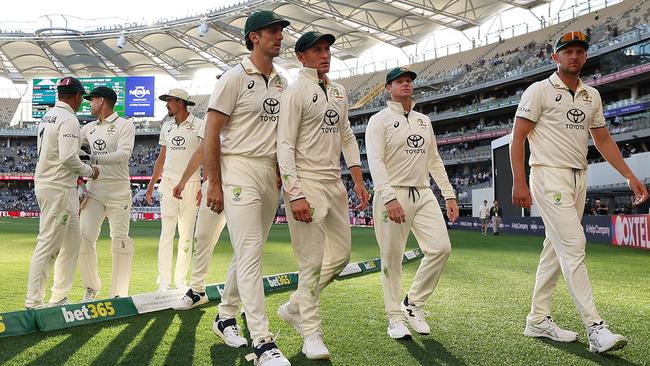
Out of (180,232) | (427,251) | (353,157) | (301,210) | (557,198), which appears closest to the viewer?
(301,210)

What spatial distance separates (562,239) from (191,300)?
3.68m

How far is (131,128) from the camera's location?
21.5 feet

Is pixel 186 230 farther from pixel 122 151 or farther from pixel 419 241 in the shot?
pixel 419 241

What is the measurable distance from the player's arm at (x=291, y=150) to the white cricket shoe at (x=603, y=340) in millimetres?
2222

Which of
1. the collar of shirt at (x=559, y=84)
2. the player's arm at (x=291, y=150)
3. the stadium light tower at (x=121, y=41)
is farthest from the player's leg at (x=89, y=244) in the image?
the stadium light tower at (x=121, y=41)

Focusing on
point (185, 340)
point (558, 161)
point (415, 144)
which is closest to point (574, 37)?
point (558, 161)

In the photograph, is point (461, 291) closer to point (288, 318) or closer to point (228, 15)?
point (288, 318)

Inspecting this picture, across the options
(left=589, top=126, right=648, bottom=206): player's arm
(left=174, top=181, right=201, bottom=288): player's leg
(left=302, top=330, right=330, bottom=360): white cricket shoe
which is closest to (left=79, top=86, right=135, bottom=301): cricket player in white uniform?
(left=174, top=181, right=201, bottom=288): player's leg

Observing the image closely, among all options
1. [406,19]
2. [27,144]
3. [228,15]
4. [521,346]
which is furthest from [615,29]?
[27,144]

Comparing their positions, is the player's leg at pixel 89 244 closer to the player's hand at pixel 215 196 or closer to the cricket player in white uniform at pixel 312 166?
the player's hand at pixel 215 196

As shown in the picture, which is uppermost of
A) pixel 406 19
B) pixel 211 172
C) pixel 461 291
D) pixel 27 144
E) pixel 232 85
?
pixel 406 19

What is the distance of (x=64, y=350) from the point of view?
4.16 m

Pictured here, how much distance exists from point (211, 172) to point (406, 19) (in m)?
47.0

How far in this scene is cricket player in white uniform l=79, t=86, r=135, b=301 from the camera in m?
6.22
